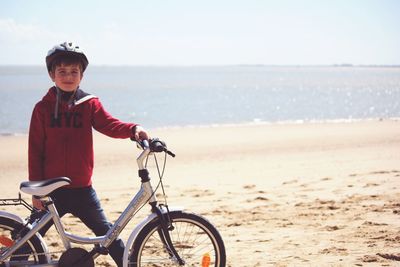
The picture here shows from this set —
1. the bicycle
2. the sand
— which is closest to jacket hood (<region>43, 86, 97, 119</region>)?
the bicycle

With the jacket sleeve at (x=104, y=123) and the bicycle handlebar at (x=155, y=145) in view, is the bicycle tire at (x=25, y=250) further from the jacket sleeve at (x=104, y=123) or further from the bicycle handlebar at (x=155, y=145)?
the bicycle handlebar at (x=155, y=145)

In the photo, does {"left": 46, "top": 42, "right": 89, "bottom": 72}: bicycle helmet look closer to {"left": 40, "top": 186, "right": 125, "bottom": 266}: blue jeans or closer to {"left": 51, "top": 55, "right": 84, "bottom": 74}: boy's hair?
{"left": 51, "top": 55, "right": 84, "bottom": 74}: boy's hair

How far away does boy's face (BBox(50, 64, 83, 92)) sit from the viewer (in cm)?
347

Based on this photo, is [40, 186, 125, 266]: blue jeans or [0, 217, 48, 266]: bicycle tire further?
[40, 186, 125, 266]: blue jeans

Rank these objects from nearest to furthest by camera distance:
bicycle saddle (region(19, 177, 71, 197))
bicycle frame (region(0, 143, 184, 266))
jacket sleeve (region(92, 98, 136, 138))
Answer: bicycle saddle (region(19, 177, 71, 197)) < bicycle frame (region(0, 143, 184, 266)) < jacket sleeve (region(92, 98, 136, 138))

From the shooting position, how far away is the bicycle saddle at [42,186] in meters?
3.17

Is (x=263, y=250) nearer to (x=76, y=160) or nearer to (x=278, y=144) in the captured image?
(x=76, y=160)

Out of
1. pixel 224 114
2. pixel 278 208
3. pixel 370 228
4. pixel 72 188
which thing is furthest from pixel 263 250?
pixel 224 114

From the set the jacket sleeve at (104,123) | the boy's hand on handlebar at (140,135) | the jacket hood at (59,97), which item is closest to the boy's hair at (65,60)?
the jacket hood at (59,97)

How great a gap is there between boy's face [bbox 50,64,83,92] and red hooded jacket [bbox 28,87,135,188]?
78 mm

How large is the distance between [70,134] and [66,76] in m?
0.42

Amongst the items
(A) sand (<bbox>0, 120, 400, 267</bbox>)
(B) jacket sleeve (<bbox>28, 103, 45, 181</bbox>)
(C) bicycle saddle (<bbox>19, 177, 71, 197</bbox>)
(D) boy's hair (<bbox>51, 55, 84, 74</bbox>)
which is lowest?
(A) sand (<bbox>0, 120, 400, 267</bbox>)

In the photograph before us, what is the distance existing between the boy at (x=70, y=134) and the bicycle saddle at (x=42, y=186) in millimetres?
220

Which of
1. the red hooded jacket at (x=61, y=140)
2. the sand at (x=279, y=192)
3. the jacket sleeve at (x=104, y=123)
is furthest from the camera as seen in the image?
the sand at (x=279, y=192)
